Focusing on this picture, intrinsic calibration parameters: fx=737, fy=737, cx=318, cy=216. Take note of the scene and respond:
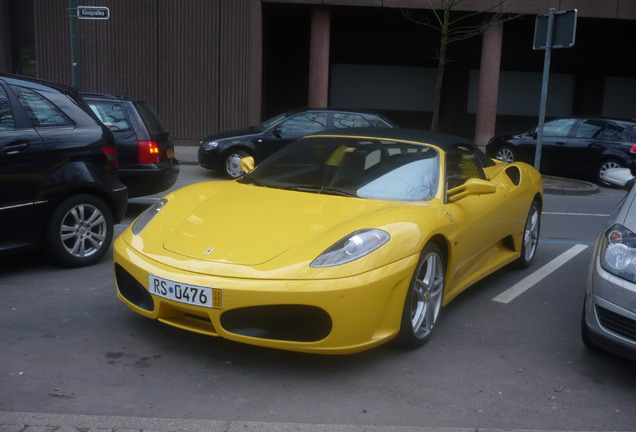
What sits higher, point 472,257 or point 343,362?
point 472,257

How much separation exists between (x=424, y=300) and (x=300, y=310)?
1004 mm

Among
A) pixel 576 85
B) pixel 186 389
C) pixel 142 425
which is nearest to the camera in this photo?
pixel 142 425

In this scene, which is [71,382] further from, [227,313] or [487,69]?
[487,69]

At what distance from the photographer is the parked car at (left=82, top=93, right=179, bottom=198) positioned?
8711mm

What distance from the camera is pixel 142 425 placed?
335 cm

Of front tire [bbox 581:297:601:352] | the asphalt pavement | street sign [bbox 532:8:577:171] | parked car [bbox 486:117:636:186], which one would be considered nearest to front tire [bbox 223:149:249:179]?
street sign [bbox 532:8:577:171]

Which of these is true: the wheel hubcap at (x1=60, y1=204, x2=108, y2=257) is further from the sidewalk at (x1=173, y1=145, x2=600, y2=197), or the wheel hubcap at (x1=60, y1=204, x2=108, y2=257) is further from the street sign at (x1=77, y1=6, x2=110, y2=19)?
the sidewalk at (x1=173, y1=145, x2=600, y2=197)

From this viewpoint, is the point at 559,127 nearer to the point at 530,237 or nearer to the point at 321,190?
the point at 530,237

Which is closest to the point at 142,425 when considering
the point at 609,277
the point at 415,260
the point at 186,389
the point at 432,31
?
the point at 186,389

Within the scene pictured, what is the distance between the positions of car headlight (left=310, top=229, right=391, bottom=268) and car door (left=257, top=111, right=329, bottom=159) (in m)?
9.70

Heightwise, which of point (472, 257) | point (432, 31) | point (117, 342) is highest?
point (432, 31)

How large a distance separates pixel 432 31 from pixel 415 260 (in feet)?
65.4

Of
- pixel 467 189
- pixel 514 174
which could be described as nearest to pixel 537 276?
pixel 514 174

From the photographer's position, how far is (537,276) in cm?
664
